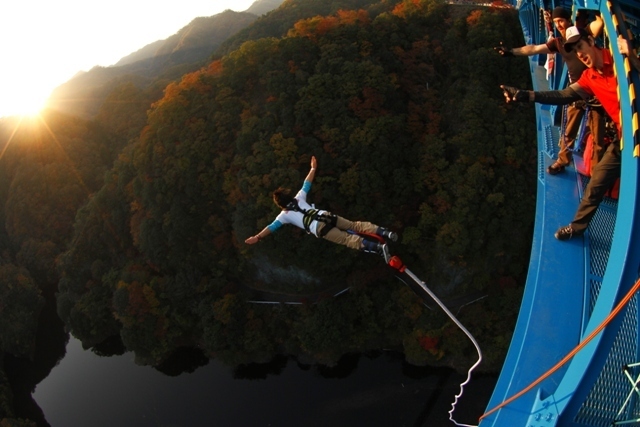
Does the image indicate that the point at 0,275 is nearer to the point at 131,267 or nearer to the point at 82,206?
the point at 82,206

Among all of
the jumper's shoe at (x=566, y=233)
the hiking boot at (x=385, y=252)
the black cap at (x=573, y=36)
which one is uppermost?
the black cap at (x=573, y=36)

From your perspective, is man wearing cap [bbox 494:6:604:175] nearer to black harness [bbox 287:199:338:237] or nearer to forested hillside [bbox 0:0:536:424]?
black harness [bbox 287:199:338:237]

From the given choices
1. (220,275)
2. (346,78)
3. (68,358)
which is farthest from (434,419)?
(68,358)

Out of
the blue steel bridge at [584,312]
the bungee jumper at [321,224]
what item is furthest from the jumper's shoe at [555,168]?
the bungee jumper at [321,224]

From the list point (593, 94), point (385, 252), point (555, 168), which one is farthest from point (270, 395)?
point (593, 94)

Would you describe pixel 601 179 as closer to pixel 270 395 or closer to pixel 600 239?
pixel 600 239

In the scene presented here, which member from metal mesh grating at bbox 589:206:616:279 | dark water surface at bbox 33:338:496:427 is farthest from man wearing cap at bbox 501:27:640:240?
dark water surface at bbox 33:338:496:427

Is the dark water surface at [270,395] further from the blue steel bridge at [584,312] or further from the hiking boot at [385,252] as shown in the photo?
the blue steel bridge at [584,312]
